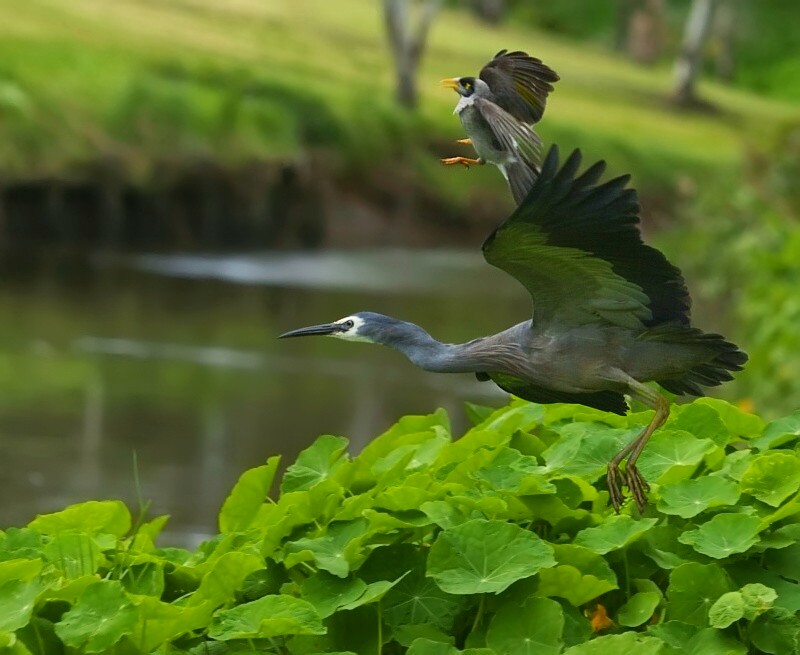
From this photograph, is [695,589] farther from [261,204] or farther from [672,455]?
[261,204]

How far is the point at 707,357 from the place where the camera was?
103 inches

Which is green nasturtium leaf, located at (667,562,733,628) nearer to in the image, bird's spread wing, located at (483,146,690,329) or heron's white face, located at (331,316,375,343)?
bird's spread wing, located at (483,146,690,329)

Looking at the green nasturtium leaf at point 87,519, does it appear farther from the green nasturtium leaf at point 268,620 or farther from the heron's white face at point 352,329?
the heron's white face at point 352,329

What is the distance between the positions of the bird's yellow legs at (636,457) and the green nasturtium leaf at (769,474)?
187 mm

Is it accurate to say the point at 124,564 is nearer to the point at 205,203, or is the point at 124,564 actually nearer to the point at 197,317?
the point at 197,317

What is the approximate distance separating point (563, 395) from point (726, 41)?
109 feet

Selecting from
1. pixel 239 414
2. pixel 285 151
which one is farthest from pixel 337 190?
pixel 239 414

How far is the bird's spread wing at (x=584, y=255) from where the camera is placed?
2.40 metres

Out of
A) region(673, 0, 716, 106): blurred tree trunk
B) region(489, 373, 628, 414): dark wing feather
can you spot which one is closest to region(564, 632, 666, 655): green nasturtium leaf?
region(489, 373, 628, 414): dark wing feather

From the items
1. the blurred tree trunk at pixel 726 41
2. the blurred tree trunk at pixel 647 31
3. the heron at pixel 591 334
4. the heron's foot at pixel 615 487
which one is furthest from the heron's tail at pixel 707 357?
the blurred tree trunk at pixel 726 41

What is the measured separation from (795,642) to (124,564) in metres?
1.16

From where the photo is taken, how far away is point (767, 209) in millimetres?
12430

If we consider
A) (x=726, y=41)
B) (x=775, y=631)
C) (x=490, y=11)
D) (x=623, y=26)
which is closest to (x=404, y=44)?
(x=490, y=11)

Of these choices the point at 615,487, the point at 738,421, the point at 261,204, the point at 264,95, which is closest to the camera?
the point at 615,487
